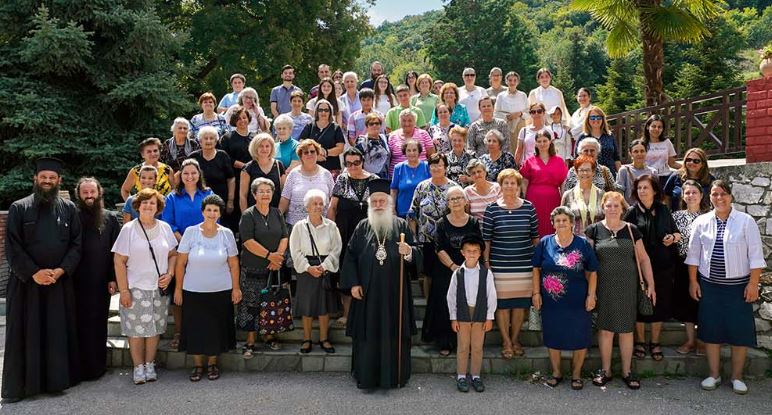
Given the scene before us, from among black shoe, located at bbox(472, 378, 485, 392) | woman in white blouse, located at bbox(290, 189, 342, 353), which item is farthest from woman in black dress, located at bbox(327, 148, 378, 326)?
black shoe, located at bbox(472, 378, 485, 392)

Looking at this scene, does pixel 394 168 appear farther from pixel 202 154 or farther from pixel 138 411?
pixel 138 411

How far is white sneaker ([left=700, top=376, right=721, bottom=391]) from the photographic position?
5363mm

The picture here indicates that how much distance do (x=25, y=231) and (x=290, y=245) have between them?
99.6 inches

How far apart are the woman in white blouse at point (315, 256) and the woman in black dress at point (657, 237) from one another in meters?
3.11

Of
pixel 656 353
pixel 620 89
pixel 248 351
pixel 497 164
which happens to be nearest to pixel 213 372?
pixel 248 351

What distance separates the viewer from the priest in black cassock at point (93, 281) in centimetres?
562

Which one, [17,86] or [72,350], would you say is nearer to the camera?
[72,350]

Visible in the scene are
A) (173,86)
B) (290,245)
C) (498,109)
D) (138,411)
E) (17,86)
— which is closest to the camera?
(138,411)

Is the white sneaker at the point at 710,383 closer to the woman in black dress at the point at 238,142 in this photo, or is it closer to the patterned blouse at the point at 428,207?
the patterned blouse at the point at 428,207

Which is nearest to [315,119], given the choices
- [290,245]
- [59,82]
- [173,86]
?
[290,245]

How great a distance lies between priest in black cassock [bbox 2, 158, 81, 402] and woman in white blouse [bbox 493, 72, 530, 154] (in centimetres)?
655

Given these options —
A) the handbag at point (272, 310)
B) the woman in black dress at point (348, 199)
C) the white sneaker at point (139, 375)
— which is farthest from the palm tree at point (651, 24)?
the white sneaker at point (139, 375)

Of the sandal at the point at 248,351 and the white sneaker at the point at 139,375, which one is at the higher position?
the sandal at the point at 248,351

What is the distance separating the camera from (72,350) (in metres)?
5.43
